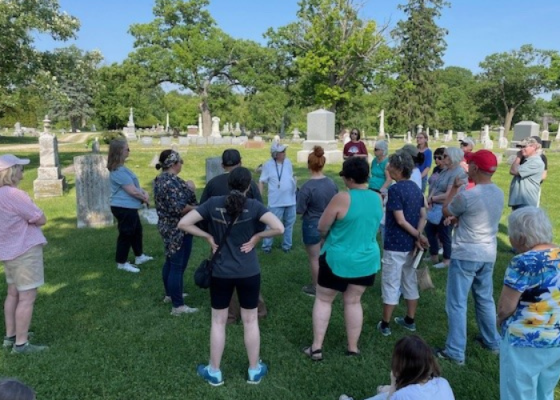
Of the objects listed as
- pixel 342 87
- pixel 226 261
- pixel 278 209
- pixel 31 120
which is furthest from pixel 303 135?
pixel 226 261

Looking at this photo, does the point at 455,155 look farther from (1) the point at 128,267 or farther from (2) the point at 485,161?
(1) the point at 128,267

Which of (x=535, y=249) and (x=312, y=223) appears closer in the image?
(x=535, y=249)

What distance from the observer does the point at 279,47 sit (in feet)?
145

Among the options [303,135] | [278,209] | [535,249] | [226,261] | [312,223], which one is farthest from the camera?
[303,135]

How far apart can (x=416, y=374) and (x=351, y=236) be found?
1373 mm

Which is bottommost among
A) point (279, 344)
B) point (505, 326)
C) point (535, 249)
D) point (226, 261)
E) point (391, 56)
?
point (279, 344)

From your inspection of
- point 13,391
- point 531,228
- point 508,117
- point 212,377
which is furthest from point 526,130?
point 508,117

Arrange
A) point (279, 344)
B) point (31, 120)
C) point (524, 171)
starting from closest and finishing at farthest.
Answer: point (279, 344) < point (524, 171) < point (31, 120)

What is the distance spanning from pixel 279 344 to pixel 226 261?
133 centimetres

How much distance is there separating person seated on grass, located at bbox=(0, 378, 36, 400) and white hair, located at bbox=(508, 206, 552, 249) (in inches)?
99.3

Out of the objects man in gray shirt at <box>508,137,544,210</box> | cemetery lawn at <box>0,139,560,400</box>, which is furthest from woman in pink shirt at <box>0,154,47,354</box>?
man in gray shirt at <box>508,137,544,210</box>

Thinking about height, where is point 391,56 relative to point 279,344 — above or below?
above

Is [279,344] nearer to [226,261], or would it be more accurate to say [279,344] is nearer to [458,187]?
[226,261]

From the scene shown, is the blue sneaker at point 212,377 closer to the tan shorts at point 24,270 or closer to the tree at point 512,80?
the tan shorts at point 24,270
